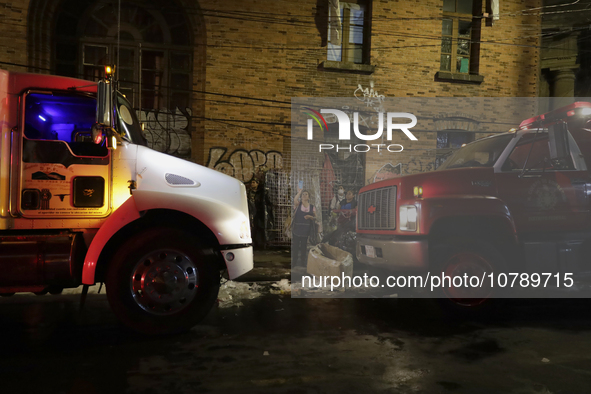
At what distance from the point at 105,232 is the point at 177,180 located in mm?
904

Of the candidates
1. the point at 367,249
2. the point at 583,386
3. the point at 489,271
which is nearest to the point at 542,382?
the point at 583,386

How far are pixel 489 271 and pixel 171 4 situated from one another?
36.2ft

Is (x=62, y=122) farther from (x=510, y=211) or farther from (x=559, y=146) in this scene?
(x=559, y=146)

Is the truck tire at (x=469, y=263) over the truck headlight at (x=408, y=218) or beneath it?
beneath

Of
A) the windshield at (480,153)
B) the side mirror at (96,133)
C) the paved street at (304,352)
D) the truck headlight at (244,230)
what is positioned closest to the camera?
the paved street at (304,352)

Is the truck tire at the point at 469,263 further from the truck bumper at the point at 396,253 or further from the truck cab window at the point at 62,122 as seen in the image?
the truck cab window at the point at 62,122

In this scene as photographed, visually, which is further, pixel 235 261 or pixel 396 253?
pixel 396 253

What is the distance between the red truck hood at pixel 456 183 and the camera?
5.41 metres

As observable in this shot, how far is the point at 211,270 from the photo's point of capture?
4.84 meters

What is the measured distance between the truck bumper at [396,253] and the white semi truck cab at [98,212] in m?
2.03

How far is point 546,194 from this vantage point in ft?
17.5

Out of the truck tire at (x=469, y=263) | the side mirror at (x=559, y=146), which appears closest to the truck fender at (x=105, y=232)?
the truck tire at (x=469, y=263)

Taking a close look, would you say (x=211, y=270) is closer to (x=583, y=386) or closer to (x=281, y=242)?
(x=583, y=386)

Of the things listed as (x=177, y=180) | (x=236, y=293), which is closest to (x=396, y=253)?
(x=236, y=293)
